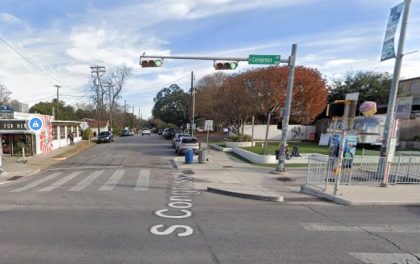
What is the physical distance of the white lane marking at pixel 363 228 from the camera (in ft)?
22.3

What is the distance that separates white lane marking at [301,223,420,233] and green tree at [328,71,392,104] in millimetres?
41228

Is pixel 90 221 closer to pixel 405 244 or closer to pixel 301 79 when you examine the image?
pixel 405 244

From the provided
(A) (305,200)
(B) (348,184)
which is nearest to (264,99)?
(B) (348,184)

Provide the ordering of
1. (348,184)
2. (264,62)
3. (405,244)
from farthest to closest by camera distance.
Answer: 1. (264,62)
2. (348,184)
3. (405,244)

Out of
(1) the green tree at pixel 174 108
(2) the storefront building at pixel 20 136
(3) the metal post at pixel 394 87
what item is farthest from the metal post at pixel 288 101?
(1) the green tree at pixel 174 108

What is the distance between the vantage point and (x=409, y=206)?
31.1ft

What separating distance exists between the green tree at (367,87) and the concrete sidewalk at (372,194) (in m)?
35.9

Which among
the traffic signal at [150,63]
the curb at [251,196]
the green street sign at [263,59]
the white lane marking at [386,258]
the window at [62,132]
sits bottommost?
the window at [62,132]

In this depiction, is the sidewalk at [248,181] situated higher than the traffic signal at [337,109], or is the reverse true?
the traffic signal at [337,109]

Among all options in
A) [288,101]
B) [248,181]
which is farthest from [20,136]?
[288,101]

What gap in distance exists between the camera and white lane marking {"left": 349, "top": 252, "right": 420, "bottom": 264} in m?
5.05

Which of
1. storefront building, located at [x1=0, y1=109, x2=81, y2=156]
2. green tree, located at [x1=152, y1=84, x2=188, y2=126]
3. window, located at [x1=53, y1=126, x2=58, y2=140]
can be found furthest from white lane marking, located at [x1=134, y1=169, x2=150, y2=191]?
green tree, located at [x1=152, y1=84, x2=188, y2=126]

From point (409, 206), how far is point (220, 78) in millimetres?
52926

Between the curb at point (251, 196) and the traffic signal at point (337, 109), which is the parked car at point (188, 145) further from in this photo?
the traffic signal at point (337, 109)
